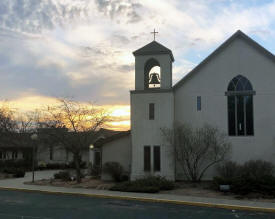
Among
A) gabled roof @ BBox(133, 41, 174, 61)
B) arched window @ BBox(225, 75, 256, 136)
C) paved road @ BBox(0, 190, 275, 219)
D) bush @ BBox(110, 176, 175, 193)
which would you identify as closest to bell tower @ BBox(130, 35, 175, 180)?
gabled roof @ BBox(133, 41, 174, 61)

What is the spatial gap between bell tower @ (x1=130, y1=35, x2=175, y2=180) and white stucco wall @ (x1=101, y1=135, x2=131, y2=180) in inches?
63.0

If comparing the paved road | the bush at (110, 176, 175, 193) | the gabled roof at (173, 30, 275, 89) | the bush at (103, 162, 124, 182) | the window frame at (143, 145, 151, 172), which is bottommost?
the paved road

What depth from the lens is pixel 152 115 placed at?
23.7 metres

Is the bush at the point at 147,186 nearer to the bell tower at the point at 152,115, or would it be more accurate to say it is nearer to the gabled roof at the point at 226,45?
the bell tower at the point at 152,115

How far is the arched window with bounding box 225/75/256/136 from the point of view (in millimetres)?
22859

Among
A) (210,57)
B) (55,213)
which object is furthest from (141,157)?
(55,213)

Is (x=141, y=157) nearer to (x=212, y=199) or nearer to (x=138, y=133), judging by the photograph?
(x=138, y=133)

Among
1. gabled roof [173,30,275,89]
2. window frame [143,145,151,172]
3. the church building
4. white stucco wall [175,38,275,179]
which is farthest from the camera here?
window frame [143,145,151,172]

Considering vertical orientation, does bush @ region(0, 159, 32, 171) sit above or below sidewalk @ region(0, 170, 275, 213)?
above

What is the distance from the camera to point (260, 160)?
850 inches

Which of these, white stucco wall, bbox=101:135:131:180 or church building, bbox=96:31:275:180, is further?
white stucco wall, bbox=101:135:131:180

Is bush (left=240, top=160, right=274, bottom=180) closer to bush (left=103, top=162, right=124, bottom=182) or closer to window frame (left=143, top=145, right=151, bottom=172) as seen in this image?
window frame (left=143, top=145, right=151, bottom=172)

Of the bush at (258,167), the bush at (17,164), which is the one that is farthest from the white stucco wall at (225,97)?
the bush at (17,164)

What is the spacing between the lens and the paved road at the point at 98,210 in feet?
42.1
